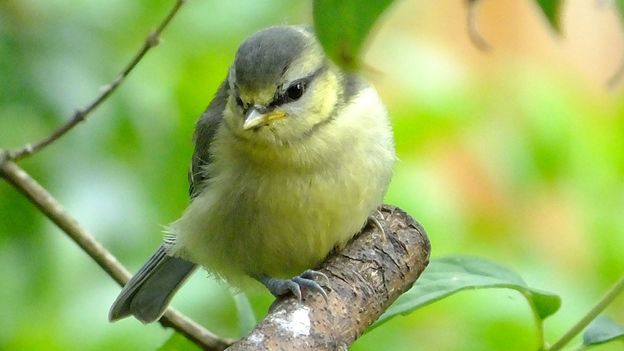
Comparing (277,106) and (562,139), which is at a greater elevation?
(277,106)

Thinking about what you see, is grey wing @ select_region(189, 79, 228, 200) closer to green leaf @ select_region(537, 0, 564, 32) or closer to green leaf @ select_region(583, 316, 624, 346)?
green leaf @ select_region(583, 316, 624, 346)

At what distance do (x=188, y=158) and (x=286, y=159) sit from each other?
15.6 inches

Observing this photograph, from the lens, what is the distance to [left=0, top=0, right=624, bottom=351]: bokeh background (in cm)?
249

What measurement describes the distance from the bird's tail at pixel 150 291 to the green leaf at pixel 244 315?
26cm

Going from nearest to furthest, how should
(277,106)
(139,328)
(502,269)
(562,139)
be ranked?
(502,269), (277,106), (139,328), (562,139)

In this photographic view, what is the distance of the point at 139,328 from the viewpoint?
2.84m

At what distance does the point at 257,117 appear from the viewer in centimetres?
231

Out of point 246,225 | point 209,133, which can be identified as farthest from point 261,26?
point 246,225

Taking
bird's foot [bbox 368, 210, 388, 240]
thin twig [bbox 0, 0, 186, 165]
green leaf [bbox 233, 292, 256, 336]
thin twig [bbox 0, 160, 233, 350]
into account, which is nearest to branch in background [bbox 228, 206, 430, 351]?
bird's foot [bbox 368, 210, 388, 240]

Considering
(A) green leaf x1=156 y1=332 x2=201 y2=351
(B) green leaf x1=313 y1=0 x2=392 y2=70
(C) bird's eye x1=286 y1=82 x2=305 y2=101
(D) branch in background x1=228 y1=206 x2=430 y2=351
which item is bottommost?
(A) green leaf x1=156 y1=332 x2=201 y2=351

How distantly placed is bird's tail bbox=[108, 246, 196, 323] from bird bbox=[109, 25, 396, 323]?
0.58 ft

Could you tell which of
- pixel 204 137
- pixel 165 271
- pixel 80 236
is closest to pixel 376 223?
pixel 204 137

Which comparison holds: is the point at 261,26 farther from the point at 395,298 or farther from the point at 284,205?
the point at 395,298

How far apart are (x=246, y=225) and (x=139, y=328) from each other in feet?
1.90
